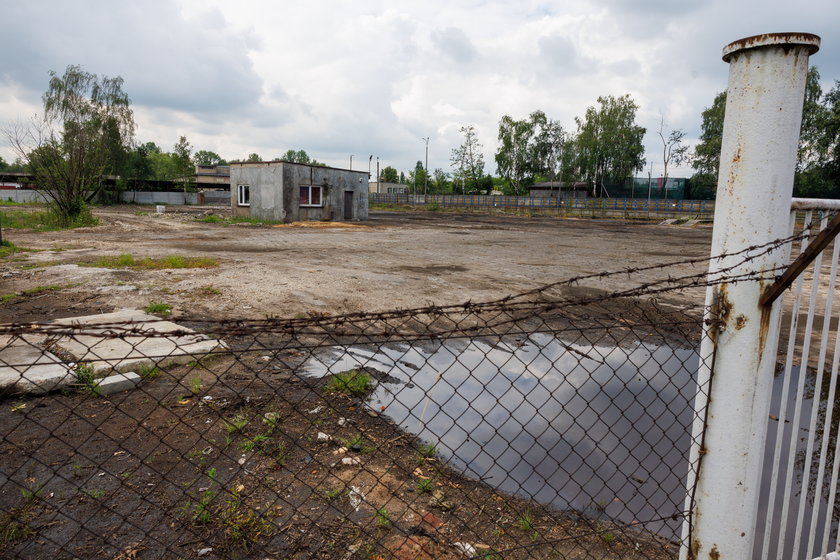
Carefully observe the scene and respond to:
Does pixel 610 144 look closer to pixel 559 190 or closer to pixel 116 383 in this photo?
pixel 559 190

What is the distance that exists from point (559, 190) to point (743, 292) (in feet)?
231

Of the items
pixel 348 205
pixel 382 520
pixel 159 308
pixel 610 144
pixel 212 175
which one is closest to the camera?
pixel 382 520

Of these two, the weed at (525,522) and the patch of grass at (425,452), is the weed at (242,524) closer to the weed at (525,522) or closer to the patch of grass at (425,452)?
the patch of grass at (425,452)

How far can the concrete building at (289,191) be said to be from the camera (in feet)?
93.5

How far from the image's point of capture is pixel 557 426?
458 cm

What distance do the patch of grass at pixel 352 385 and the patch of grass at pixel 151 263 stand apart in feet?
26.7

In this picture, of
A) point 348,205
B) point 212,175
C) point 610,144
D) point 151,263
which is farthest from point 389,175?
point 151,263

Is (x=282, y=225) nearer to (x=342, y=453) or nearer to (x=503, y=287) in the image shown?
(x=503, y=287)

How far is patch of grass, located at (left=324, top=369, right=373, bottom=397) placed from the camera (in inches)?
188

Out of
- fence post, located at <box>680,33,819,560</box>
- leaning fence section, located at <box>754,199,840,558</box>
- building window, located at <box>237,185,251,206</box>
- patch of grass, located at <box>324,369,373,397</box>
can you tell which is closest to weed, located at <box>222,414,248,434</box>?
patch of grass, located at <box>324,369,373,397</box>

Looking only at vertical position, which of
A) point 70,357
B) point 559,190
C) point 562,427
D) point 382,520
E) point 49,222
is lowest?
point 562,427

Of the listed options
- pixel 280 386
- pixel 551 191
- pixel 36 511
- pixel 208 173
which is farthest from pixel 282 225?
pixel 208 173

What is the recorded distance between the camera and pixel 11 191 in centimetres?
5225

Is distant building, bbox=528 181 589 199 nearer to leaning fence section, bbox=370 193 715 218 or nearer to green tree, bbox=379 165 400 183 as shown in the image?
leaning fence section, bbox=370 193 715 218
